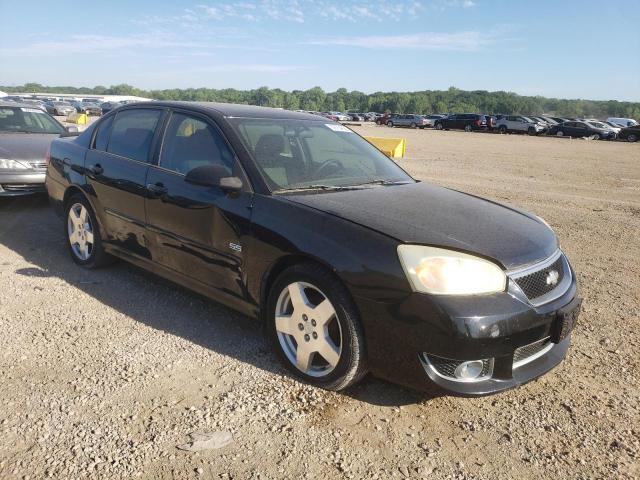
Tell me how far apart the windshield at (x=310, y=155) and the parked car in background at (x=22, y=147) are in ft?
15.0

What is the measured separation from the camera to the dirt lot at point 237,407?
238 centimetres

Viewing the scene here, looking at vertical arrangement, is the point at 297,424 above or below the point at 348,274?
below

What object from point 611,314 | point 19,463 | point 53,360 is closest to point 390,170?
point 611,314

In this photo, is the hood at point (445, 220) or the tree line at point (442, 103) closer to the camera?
the hood at point (445, 220)

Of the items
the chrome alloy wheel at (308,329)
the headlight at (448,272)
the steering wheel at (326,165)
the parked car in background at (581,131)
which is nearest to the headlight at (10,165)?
the steering wheel at (326,165)

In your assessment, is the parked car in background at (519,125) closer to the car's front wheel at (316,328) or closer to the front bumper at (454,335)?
the front bumper at (454,335)

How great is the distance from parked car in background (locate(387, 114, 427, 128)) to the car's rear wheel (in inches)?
1925

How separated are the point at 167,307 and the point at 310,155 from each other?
161cm

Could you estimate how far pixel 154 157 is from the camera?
13.1 ft

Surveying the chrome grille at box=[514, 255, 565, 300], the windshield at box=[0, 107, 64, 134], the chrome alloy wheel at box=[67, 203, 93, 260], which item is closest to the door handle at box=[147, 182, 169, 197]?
the chrome alloy wheel at box=[67, 203, 93, 260]

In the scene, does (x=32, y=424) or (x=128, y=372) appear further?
Answer: (x=128, y=372)

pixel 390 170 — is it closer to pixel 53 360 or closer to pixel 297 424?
pixel 297 424

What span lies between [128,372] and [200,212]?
3.56 ft

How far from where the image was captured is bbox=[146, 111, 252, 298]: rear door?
10.8 feet
